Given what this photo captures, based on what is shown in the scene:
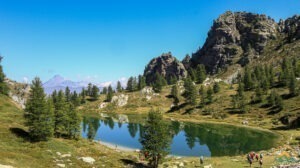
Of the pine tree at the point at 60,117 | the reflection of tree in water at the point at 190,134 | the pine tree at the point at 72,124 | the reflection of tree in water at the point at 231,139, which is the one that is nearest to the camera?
the pine tree at the point at 60,117

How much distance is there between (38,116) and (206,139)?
238 ft

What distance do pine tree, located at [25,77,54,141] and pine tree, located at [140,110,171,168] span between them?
19.6m

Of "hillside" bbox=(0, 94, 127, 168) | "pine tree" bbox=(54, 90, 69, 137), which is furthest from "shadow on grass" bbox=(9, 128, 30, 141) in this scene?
"pine tree" bbox=(54, 90, 69, 137)

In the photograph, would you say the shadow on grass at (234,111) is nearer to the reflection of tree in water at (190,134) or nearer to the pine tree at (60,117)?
the reflection of tree in water at (190,134)

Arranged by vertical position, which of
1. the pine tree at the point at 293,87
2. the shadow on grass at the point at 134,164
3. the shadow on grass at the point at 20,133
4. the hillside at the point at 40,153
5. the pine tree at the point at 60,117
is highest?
the pine tree at the point at 293,87

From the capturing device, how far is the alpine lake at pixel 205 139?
87.3 metres

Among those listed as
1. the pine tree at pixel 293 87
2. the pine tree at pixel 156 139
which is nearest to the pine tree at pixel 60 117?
the pine tree at pixel 156 139

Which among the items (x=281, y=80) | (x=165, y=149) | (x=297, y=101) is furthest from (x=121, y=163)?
(x=281, y=80)

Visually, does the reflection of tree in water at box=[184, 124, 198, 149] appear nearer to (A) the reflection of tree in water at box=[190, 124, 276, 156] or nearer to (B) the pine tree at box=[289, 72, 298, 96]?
(A) the reflection of tree in water at box=[190, 124, 276, 156]

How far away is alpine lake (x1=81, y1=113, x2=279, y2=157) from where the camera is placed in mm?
87312

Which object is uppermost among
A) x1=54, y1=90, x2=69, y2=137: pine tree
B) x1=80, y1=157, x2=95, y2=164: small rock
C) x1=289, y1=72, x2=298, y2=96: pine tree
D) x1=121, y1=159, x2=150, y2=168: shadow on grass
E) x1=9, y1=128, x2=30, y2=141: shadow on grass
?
x1=289, y1=72, x2=298, y2=96: pine tree

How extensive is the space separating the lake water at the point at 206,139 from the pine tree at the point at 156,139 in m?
32.1

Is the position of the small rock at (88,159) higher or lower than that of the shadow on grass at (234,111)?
lower

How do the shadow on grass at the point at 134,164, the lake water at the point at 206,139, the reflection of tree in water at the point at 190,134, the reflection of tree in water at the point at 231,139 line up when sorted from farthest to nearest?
the reflection of tree in water at the point at 190,134 → the reflection of tree in water at the point at 231,139 → the lake water at the point at 206,139 → the shadow on grass at the point at 134,164
